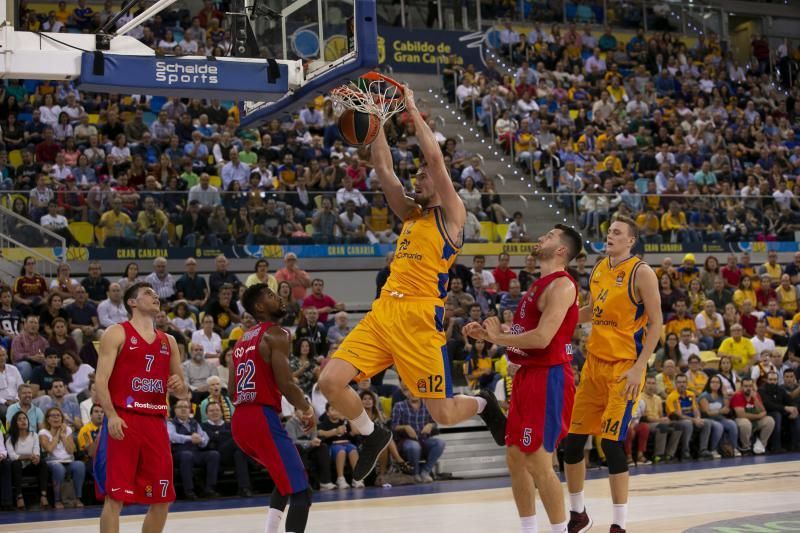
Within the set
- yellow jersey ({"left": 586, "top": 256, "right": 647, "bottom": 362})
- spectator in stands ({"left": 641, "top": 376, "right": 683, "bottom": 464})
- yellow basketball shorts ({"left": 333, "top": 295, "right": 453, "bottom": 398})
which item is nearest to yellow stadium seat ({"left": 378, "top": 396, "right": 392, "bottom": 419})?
spectator in stands ({"left": 641, "top": 376, "right": 683, "bottom": 464})

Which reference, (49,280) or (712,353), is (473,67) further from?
(49,280)

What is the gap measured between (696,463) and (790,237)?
7.68 m

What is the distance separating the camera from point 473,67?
82.8ft

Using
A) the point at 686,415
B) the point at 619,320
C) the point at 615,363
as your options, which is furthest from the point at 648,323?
the point at 686,415

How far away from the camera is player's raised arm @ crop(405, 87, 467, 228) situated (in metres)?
7.15

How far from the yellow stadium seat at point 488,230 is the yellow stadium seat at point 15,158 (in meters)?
7.67

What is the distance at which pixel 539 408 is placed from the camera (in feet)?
23.4

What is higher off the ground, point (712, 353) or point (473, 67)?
A: point (473, 67)

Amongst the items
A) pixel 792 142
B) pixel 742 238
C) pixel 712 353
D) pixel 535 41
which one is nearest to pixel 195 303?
pixel 712 353

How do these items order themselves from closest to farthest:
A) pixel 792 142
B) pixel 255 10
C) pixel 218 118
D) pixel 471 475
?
pixel 255 10, pixel 471 475, pixel 218 118, pixel 792 142

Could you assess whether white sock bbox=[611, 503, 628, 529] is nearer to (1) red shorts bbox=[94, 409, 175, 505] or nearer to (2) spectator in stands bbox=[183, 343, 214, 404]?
(1) red shorts bbox=[94, 409, 175, 505]

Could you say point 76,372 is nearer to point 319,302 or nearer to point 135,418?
point 319,302

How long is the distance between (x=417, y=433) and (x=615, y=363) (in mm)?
6559

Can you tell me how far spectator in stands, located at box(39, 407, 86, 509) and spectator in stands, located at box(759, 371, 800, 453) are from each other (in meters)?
10.2
